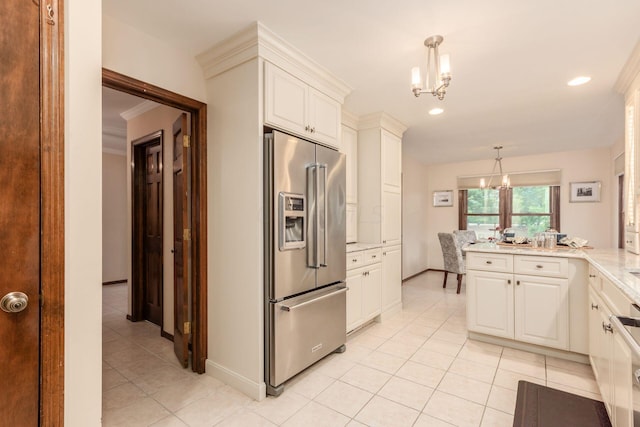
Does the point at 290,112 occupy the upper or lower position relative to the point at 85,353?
upper

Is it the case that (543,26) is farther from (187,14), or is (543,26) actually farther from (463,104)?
(187,14)

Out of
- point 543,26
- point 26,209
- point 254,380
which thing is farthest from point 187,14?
point 254,380

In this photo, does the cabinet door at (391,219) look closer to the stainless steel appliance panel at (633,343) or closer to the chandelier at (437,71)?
the chandelier at (437,71)

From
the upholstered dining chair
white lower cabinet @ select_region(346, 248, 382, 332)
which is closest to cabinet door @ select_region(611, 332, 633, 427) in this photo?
white lower cabinet @ select_region(346, 248, 382, 332)

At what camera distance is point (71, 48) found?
104 centimetres

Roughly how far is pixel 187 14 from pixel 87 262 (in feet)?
5.25

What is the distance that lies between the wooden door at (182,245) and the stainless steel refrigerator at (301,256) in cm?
76

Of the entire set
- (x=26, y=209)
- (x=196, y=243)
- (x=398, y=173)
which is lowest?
(x=196, y=243)

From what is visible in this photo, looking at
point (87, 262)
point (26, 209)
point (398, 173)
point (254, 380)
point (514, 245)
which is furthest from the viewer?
point (398, 173)

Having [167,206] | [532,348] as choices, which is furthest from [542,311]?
[167,206]

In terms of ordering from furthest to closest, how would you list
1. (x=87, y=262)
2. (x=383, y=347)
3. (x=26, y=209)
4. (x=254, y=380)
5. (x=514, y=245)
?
1. (x=514, y=245)
2. (x=383, y=347)
3. (x=254, y=380)
4. (x=87, y=262)
5. (x=26, y=209)

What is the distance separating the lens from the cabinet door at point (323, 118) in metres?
2.54

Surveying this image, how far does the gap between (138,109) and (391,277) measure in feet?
11.7

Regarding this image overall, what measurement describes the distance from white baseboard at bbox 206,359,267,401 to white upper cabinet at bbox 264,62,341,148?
1.82 m
